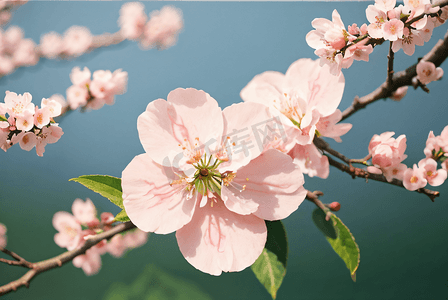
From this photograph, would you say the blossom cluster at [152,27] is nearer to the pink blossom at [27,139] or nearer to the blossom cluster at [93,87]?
the blossom cluster at [93,87]

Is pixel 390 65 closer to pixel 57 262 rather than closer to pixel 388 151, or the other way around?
pixel 388 151

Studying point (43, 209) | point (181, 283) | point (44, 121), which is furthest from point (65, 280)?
point (44, 121)

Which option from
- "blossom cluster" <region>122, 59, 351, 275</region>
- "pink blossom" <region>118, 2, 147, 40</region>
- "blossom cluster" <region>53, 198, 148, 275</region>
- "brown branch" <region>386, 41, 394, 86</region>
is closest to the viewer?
"blossom cluster" <region>122, 59, 351, 275</region>

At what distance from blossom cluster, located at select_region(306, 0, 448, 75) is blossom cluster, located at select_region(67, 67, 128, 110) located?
0.64m

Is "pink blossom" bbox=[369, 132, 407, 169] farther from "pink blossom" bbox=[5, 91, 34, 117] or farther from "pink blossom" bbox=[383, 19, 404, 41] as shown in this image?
"pink blossom" bbox=[5, 91, 34, 117]

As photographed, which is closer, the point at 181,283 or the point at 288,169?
the point at 288,169

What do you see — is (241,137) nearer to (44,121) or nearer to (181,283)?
(44,121)

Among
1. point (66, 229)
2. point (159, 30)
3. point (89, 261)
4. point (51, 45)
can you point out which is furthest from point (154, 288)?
point (159, 30)

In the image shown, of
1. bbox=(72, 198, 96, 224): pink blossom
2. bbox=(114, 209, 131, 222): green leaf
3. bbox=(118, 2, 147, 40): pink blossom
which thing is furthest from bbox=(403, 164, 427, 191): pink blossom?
bbox=(118, 2, 147, 40): pink blossom

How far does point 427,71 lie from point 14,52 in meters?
1.75

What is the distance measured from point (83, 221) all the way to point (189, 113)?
484 mm

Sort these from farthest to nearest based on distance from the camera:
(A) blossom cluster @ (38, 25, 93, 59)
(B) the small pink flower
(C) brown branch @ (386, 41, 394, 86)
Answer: (A) blossom cluster @ (38, 25, 93, 59) < (B) the small pink flower < (C) brown branch @ (386, 41, 394, 86)

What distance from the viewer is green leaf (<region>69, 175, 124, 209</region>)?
374mm

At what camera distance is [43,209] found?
97 centimetres
